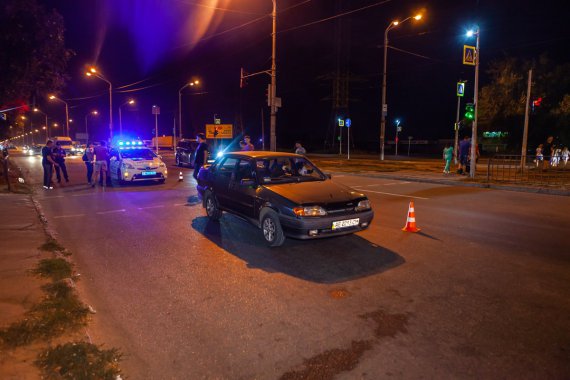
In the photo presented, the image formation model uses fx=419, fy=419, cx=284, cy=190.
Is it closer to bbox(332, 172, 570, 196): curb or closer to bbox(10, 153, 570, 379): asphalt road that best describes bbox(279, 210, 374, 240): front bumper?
bbox(10, 153, 570, 379): asphalt road

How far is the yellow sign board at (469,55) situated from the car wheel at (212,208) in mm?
13492

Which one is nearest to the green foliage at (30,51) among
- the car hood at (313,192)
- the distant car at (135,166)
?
the distant car at (135,166)

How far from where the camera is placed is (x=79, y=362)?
336cm

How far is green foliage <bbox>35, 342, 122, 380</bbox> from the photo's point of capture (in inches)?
126

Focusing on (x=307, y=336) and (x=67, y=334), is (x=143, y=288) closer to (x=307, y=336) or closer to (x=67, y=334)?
(x=67, y=334)

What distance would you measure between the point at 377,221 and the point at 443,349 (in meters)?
5.60

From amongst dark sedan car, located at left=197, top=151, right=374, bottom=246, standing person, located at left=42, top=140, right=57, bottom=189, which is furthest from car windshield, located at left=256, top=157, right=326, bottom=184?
standing person, located at left=42, top=140, right=57, bottom=189

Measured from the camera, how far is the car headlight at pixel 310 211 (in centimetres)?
643

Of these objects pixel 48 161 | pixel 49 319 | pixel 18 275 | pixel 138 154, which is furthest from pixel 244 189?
pixel 138 154

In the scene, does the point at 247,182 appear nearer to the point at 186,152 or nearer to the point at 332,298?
the point at 332,298

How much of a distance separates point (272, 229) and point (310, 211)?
866 mm

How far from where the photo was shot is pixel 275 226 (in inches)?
271

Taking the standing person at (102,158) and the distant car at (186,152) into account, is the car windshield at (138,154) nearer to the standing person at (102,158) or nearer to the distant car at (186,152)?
the standing person at (102,158)

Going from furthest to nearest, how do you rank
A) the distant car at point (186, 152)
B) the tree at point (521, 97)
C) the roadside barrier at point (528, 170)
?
the tree at point (521, 97) → the distant car at point (186, 152) → the roadside barrier at point (528, 170)
